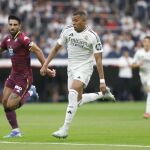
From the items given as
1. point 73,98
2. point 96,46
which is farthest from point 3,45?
point 73,98

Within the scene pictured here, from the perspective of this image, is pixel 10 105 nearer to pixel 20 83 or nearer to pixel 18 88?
pixel 18 88

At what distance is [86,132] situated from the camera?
55.2 ft

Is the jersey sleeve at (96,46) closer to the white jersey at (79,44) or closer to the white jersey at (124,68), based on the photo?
the white jersey at (79,44)

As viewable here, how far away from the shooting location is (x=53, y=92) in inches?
1344

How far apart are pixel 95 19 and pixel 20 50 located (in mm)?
22425

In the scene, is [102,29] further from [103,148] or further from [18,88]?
[103,148]

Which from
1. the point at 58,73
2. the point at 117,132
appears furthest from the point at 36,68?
the point at 117,132

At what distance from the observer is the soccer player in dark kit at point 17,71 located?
50.5ft

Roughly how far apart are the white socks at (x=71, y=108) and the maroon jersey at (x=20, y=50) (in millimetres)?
1422

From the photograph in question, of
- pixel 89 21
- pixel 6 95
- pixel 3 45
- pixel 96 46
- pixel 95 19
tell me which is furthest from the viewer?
pixel 95 19

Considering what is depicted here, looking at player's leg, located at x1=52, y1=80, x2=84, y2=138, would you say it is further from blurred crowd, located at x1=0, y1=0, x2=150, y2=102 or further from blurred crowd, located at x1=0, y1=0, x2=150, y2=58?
blurred crowd, located at x1=0, y1=0, x2=150, y2=58

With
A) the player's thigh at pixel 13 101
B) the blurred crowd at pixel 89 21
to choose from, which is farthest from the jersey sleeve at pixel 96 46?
the blurred crowd at pixel 89 21

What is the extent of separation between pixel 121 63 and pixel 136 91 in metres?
2.40

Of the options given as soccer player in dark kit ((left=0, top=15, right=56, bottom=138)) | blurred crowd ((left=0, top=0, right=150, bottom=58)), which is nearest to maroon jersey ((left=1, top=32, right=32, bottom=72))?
soccer player in dark kit ((left=0, top=15, right=56, bottom=138))
